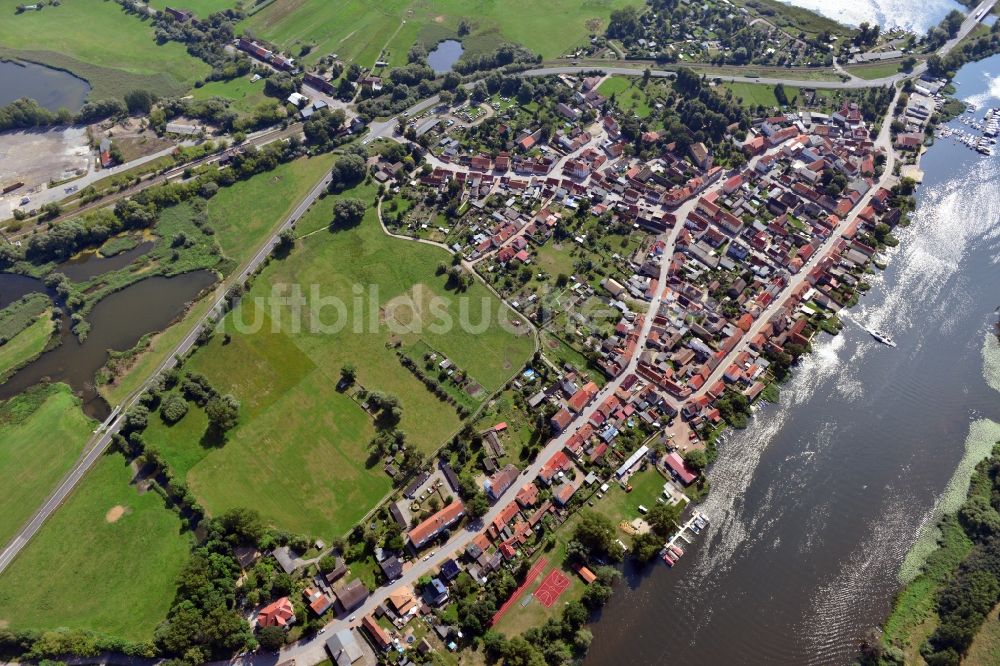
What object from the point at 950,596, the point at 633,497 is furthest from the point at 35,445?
the point at 950,596

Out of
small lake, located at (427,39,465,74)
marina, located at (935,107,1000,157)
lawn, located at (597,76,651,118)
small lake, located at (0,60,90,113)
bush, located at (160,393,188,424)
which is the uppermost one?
marina, located at (935,107,1000,157)

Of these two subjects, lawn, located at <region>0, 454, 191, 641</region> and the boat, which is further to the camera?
the boat

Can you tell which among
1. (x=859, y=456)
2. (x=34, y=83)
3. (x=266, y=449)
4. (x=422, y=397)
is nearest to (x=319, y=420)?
(x=266, y=449)

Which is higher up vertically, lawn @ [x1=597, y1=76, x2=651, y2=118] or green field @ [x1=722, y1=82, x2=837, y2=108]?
green field @ [x1=722, y1=82, x2=837, y2=108]

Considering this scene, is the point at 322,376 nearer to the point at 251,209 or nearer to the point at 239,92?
the point at 251,209

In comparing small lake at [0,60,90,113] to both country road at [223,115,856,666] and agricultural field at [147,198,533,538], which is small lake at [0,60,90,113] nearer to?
agricultural field at [147,198,533,538]

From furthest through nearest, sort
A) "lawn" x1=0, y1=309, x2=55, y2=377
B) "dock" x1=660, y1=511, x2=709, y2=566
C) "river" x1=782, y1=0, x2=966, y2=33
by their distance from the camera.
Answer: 1. "river" x1=782, y1=0, x2=966, y2=33
2. "lawn" x1=0, y1=309, x2=55, y2=377
3. "dock" x1=660, y1=511, x2=709, y2=566

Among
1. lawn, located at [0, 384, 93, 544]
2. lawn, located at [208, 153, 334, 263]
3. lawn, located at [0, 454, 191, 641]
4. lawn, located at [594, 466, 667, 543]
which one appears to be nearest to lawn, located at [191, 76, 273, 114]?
lawn, located at [208, 153, 334, 263]
